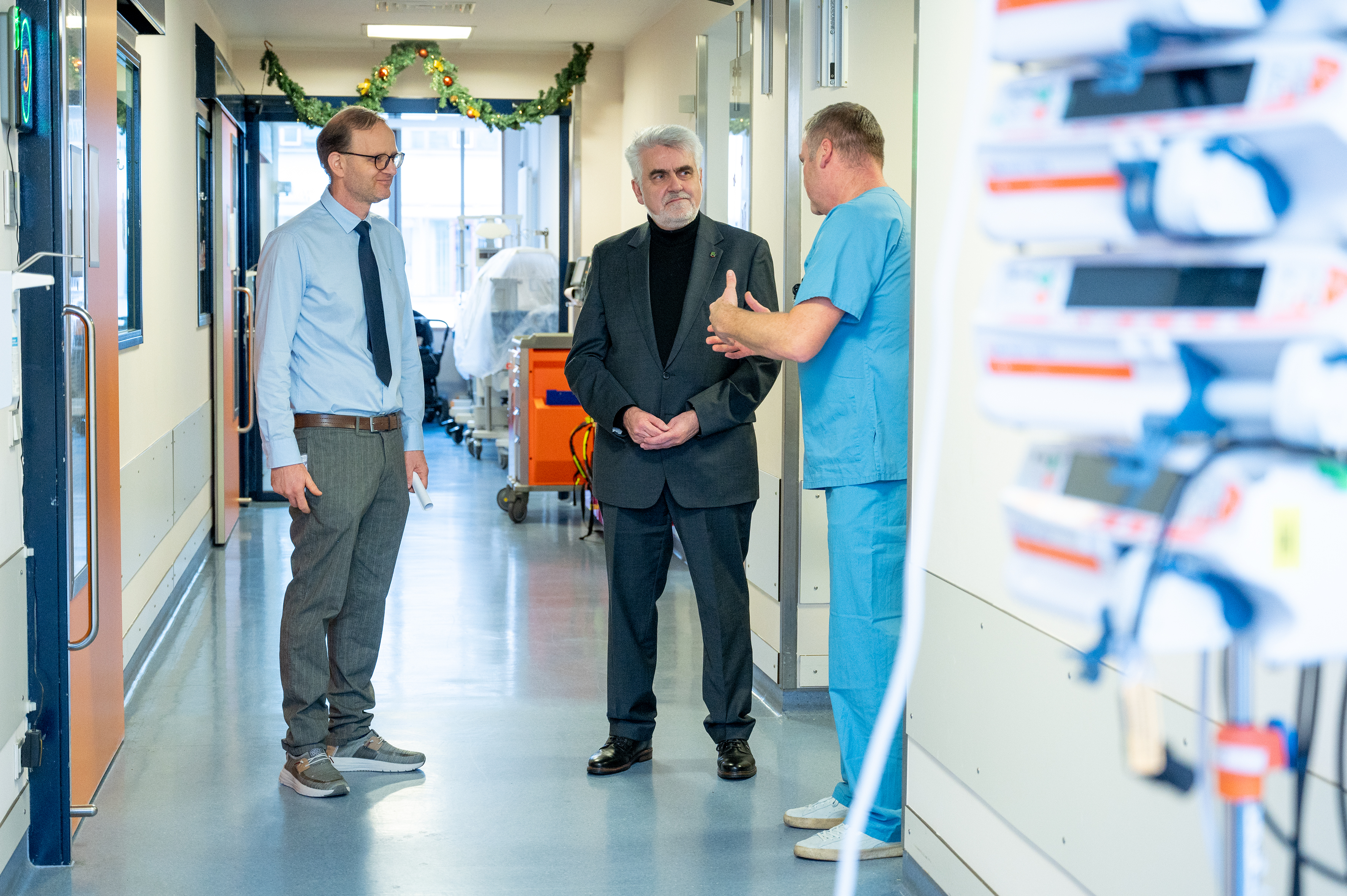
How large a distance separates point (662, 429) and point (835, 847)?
103cm

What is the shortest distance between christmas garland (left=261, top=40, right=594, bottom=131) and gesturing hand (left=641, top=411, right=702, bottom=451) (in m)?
5.94

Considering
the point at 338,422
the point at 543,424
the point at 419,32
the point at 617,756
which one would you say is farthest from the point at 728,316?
the point at 419,32

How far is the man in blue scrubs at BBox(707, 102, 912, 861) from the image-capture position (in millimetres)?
2688

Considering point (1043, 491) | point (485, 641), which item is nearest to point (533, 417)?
point (485, 641)

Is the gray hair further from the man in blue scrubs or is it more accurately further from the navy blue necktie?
the navy blue necktie

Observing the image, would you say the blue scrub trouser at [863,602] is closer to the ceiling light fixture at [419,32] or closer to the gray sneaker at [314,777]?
the gray sneaker at [314,777]

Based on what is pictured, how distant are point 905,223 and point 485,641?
2557mm

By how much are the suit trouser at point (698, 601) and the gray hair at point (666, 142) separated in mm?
827

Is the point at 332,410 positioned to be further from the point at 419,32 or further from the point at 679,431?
the point at 419,32

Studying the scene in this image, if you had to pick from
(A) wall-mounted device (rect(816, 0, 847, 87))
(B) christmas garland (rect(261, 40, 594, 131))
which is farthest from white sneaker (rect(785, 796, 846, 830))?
(B) christmas garland (rect(261, 40, 594, 131))

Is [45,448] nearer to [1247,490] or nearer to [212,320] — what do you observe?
[1247,490]

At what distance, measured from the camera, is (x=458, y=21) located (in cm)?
776

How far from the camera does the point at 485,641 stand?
15.5 ft

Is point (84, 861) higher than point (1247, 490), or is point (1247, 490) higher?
point (1247, 490)
